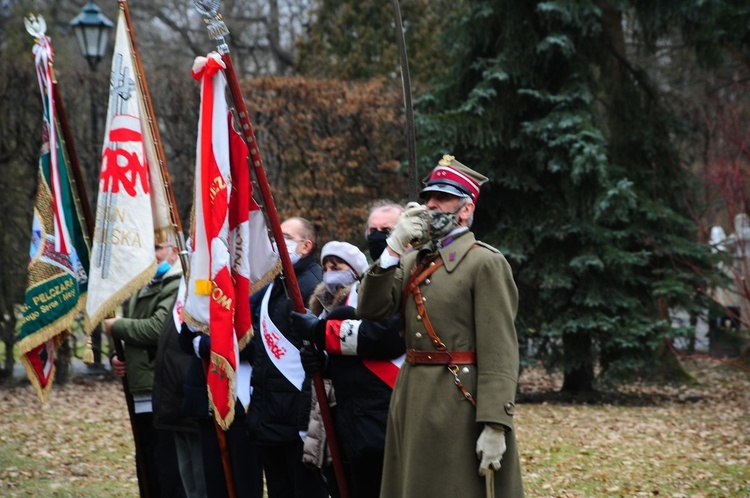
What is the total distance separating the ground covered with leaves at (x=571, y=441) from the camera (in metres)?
8.95

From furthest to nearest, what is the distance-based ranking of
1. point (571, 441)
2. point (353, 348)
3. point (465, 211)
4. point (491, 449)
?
point (571, 441) < point (353, 348) < point (465, 211) < point (491, 449)

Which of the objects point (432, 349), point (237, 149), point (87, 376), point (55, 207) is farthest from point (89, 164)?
point (432, 349)

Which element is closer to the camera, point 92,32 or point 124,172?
point 124,172

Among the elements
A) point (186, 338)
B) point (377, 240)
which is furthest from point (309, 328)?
point (186, 338)

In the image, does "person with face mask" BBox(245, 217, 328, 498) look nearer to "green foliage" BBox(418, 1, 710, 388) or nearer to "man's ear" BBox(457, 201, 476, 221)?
"man's ear" BBox(457, 201, 476, 221)

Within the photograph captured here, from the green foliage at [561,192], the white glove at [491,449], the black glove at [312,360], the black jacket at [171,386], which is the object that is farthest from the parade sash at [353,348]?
the green foliage at [561,192]

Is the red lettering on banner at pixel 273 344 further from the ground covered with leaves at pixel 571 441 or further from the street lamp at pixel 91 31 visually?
the street lamp at pixel 91 31

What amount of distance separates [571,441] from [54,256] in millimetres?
5660

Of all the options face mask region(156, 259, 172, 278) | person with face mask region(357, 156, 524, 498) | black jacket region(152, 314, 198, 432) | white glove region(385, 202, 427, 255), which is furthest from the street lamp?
white glove region(385, 202, 427, 255)

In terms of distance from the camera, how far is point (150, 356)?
749 centimetres

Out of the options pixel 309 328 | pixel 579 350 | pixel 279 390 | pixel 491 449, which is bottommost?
pixel 579 350

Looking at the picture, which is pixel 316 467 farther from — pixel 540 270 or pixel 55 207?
pixel 540 270

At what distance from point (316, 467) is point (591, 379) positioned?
943 cm

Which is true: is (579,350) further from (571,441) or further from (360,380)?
(360,380)
